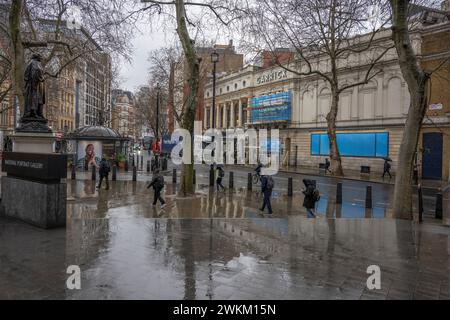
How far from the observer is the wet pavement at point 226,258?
16.6ft

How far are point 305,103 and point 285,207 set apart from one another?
106 feet

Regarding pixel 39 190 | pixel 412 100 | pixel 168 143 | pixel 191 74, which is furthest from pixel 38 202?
pixel 168 143

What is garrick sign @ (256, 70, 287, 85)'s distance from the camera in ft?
157

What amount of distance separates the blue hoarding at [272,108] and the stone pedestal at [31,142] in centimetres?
3827

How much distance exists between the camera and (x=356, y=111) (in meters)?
37.8

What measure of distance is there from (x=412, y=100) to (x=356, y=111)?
27.7m

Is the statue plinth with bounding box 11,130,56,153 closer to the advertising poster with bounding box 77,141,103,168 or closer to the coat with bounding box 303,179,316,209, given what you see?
the coat with bounding box 303,179,316,209

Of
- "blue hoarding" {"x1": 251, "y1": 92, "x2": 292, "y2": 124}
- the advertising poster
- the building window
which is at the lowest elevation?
the advertising poster

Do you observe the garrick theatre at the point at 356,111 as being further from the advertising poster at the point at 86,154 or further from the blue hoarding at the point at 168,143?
the blue hoarding at the point at 168,143

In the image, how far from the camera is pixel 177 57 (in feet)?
137

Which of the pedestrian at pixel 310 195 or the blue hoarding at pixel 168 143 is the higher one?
the blue hoarding at pixel 168 143

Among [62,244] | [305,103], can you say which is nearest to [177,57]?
[305,103]

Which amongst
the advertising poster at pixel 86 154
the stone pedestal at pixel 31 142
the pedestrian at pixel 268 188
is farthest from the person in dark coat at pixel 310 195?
the advertising poster at pixel 86 154

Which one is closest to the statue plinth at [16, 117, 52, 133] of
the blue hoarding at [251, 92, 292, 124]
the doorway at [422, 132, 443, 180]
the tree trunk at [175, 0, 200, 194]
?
the tree trunk at [175, 0, 200, 194]
